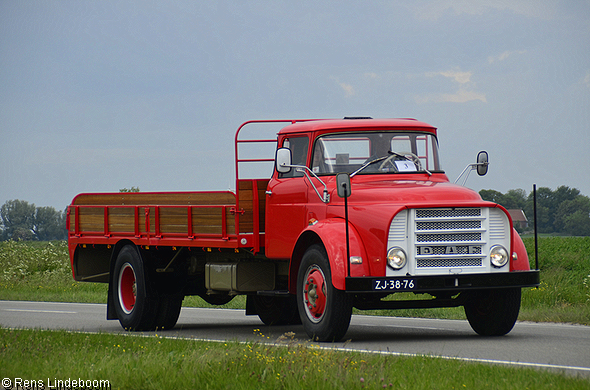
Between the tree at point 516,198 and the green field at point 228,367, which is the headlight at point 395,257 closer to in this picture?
the green field at point 228,367

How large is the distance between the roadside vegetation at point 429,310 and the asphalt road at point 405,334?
137cm

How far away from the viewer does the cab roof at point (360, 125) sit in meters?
12.0

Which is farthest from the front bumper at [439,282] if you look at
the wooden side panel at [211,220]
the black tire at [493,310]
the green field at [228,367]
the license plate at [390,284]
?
the wooden side panel at [211,220]

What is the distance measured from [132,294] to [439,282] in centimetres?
635

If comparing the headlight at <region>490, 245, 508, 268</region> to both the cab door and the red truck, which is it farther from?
the cab door

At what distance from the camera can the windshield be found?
1180cm

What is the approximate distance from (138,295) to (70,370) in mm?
6230

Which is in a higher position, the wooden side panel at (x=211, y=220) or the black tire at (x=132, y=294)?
the wooden side panel at (x=211, y=220)

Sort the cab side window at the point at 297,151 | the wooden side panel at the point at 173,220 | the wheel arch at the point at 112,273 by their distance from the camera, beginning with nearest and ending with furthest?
the cab side window at the point at 297,151 → the wooden side panel at the point at 173,220 → the wheel arch at the point at 112,273

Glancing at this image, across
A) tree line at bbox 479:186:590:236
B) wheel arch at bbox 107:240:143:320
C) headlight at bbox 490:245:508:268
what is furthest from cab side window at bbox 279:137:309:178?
tree line at bbox 479:186:590:236

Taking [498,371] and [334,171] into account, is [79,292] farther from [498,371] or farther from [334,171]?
[498,371]

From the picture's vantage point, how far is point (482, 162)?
1225 centimetres

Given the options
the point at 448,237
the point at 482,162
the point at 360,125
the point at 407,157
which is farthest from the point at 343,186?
the point at 482,162

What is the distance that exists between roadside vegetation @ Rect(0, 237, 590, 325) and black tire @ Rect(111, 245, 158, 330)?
527 cm
